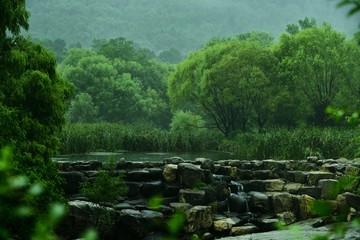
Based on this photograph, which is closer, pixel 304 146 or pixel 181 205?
pixel 181 205

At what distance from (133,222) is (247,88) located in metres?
24.5

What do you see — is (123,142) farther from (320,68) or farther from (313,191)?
(320,68)

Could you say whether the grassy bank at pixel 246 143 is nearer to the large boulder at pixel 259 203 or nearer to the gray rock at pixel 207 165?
the large boulder at pixel 259 203

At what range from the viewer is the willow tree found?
3528cm

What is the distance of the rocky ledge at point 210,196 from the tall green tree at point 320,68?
1935 centimetres

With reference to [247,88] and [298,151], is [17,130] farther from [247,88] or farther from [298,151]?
[247,88]

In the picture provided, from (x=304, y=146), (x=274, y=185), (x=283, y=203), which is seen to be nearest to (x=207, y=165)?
(x=274, y=185)

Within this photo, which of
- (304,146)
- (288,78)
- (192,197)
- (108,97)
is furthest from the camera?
(108,97)

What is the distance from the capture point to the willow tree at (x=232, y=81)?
35.3 metres

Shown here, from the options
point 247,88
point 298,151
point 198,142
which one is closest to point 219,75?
point 247,88

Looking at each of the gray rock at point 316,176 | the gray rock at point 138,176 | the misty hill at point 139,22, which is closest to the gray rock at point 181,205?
the gray rock at point 138,176

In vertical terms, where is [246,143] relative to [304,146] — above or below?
above

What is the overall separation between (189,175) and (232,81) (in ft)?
73.1

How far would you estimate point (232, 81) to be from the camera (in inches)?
1406
